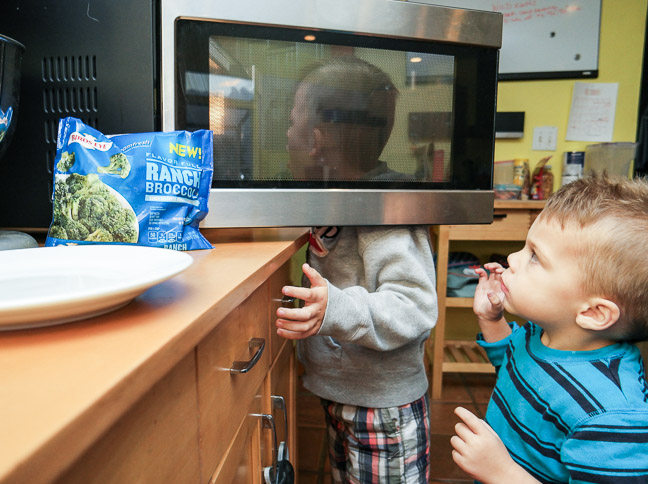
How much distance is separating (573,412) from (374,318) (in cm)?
26

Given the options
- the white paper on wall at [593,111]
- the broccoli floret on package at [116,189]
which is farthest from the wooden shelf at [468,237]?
the broccoli floret on package at [116,189]

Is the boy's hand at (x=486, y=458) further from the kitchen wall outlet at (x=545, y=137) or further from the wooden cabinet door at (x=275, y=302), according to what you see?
the kitchen wall outlet at (x=545, y=137)

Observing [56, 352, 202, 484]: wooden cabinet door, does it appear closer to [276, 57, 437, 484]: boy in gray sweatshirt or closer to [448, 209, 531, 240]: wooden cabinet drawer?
[276, 57, 437, 484]: boy in gray sweatshirt

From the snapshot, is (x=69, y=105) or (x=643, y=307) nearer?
(x=643, y=307)

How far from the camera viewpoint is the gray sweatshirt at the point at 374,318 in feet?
1.94

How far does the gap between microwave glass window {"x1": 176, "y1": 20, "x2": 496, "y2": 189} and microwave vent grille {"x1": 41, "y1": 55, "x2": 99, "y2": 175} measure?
13 centimetres

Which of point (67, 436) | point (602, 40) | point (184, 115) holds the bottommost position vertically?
point (67, 436)

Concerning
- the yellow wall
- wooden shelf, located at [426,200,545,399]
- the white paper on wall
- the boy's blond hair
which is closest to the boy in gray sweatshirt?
the boy's blond hair

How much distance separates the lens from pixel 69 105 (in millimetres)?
590

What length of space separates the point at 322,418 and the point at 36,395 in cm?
160

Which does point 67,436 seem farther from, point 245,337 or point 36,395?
point 245,337

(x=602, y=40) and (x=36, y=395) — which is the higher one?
(x=602, y=40)

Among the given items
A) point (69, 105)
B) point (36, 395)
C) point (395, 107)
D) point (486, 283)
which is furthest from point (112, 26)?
point (486, 283)

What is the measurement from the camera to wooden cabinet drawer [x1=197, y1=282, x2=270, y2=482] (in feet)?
1.21
